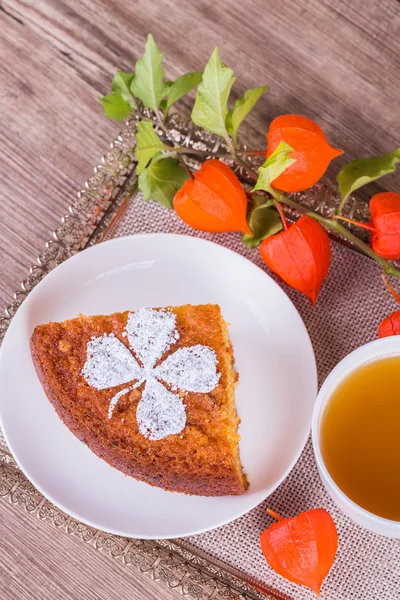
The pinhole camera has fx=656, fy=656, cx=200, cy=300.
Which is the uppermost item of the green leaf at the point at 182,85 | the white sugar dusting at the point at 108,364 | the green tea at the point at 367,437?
the green leaf at the point at 182,85

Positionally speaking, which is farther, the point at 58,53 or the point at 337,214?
the point at 58,53

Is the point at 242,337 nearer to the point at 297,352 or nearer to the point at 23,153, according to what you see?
the point at 297,352

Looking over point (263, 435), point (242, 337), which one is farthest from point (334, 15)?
point (263, 435)

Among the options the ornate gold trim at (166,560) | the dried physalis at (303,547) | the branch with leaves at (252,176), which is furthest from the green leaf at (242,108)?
the ornate gold trim at (166,560)

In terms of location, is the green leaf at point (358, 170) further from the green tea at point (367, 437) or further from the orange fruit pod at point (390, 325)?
the green tea at point (367, 437)

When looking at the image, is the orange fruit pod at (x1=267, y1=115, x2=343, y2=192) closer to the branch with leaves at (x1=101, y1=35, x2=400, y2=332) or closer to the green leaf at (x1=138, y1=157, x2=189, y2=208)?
the branch with leaves at (x1=101, y1=35, x2=400, y2=332)

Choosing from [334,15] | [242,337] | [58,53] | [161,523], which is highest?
[334,15]

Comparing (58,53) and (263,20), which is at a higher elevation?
(263,20)

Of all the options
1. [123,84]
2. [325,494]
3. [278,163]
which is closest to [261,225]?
[278,163]
